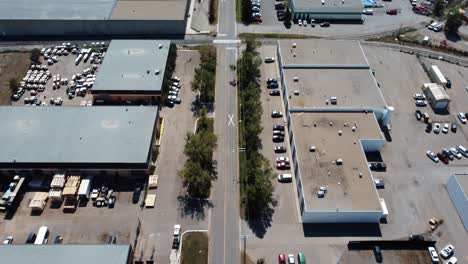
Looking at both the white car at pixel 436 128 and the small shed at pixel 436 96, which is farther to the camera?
the small shed at pixel 436 96

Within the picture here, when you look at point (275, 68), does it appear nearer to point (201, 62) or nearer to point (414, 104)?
point (201, 62)

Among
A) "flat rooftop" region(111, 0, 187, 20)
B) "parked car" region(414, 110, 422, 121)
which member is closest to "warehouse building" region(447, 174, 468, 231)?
"parked car" region(414, 110, 422, 121)

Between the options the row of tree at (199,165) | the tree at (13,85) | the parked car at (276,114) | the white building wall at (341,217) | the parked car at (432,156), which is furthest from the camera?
the tree at (13,85)

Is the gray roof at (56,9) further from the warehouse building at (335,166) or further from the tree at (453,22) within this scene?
the tree at (453,22)

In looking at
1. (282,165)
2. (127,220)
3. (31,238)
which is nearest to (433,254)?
(282,165)

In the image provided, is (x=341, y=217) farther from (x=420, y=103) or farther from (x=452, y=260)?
(x=420, y=103)

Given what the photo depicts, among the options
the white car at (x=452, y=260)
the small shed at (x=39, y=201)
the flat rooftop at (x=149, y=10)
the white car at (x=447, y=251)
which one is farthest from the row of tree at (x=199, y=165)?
the flat rooftop at (x=149, y=10)
